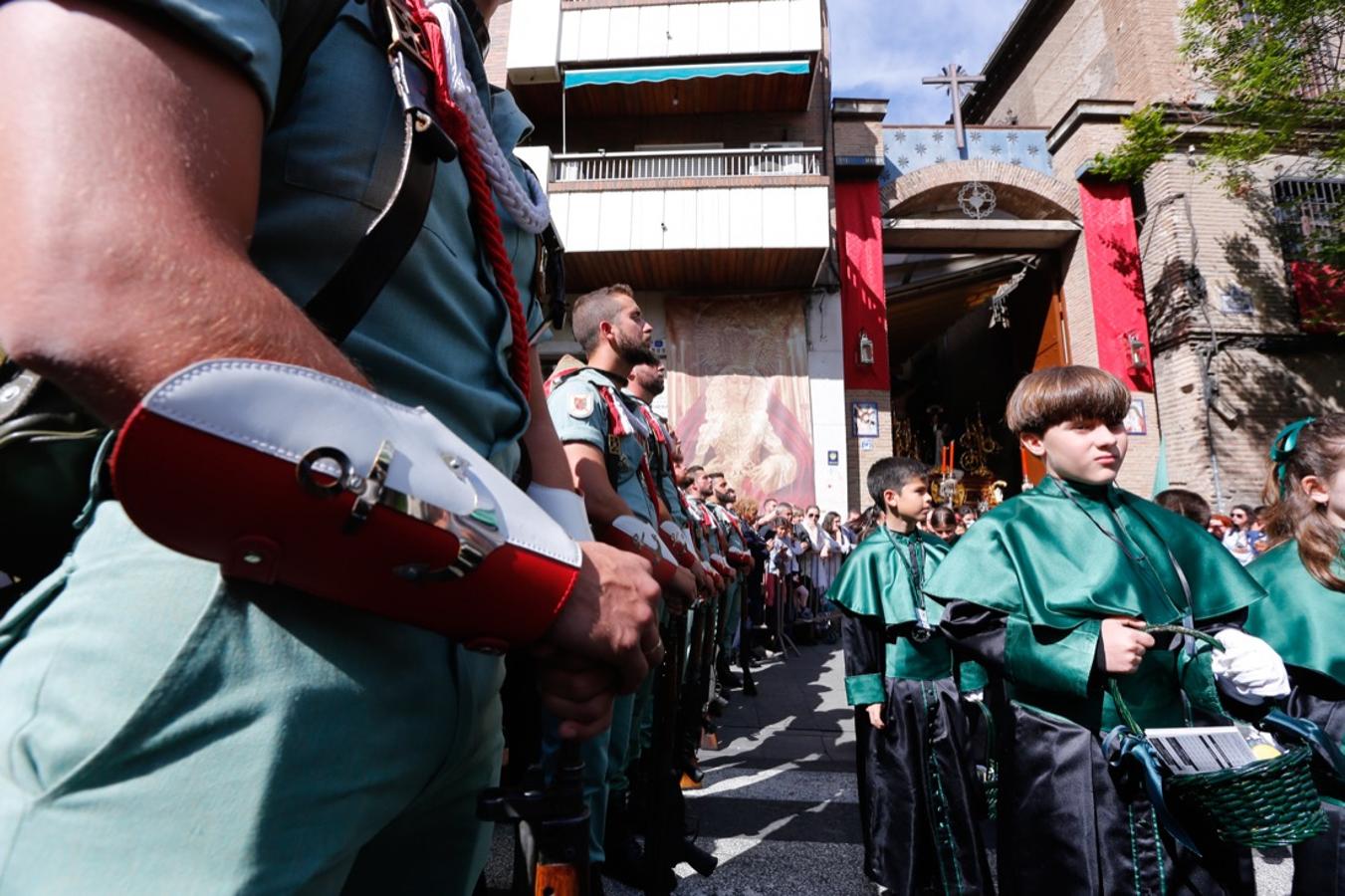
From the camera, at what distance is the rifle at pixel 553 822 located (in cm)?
83

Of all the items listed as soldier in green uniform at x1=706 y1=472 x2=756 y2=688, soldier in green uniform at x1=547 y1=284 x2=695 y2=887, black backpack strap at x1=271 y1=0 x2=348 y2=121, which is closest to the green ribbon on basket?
soldier in green uniform at x1=547 y1=284 x2=695 y2=887

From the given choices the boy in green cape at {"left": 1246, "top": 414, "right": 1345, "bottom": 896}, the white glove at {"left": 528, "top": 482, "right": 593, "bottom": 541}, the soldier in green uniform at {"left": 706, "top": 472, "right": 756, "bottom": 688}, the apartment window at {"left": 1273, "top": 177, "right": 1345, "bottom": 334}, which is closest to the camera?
the white glove at {"left": 528, "top": 482, "right": 593, "bottom": 541}

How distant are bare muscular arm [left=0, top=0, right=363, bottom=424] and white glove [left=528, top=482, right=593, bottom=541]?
0.56m

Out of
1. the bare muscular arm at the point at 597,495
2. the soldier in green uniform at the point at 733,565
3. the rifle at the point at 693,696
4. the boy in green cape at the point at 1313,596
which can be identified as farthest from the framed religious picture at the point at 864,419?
the bare muscular arm at the point at 597,495

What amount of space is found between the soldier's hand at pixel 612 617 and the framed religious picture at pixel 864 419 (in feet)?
39.9

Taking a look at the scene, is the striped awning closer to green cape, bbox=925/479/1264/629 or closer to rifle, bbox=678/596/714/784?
rifle, bbox=678/596/714/784

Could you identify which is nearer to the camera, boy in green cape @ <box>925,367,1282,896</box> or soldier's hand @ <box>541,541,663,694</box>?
soldier's hand @ <box>541,541,663,694</box>

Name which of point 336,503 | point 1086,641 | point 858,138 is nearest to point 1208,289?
point 858,138

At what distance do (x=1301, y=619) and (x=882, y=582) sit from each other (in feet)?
4.62

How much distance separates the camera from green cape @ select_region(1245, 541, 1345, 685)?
7.14 ft

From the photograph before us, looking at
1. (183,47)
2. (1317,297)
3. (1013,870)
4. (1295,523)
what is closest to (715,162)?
(1317,297)

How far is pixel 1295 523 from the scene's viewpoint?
2469 mm

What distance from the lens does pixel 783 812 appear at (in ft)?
12.1

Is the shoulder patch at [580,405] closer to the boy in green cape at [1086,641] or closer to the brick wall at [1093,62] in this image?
the boy in green cape at [1086,641]
